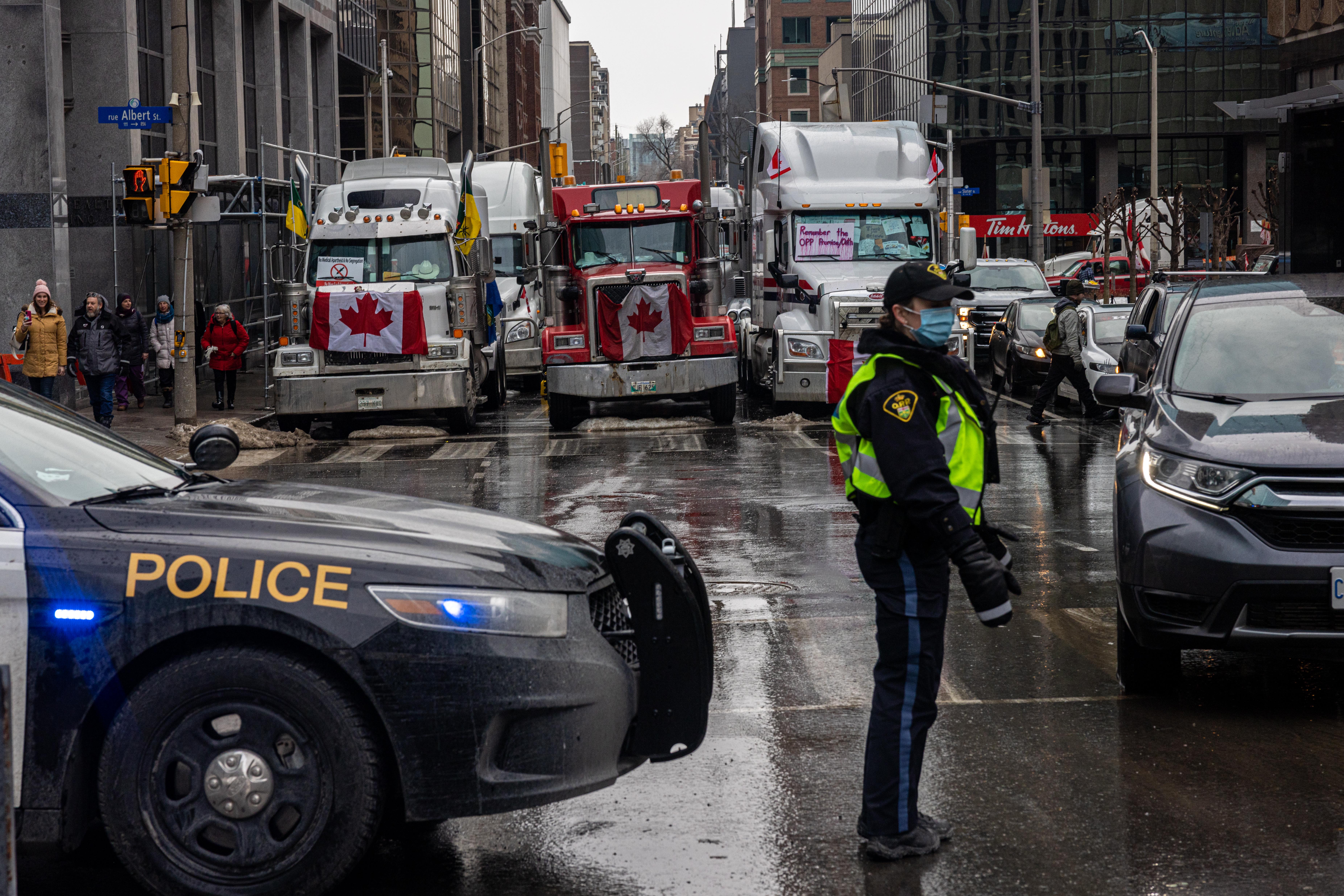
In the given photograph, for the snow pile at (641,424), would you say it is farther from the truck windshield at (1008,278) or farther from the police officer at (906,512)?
the police officer at (906,512)

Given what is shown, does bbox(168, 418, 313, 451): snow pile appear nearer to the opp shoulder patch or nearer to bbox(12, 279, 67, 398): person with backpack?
bbox(12, 279, 67, 398): person with backpack

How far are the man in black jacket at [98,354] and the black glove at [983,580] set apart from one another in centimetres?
1799

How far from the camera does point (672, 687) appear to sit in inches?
190

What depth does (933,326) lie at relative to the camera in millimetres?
4934

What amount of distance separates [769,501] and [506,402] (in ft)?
47.2

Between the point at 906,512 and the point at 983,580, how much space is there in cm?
31

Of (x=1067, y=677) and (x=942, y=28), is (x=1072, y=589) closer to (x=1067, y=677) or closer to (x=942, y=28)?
(x=1067, y=677)

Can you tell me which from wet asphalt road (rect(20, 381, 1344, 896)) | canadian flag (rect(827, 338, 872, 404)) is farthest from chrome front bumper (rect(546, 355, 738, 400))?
wet asphalt road (rect(20, 381, 1344, 896))

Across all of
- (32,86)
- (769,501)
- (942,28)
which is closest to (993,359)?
(769,501)

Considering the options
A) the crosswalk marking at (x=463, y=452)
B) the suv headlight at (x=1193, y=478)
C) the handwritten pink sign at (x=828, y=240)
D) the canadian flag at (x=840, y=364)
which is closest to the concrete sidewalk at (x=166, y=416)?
the crosswalk marking at (x=463, y=452)

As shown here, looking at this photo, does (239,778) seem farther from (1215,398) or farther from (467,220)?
(467,220)

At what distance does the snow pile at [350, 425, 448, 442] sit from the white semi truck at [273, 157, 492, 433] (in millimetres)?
230

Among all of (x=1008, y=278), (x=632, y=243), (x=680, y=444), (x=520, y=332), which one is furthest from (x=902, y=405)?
(x=1008, y=278)

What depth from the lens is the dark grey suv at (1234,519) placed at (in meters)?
6.13
